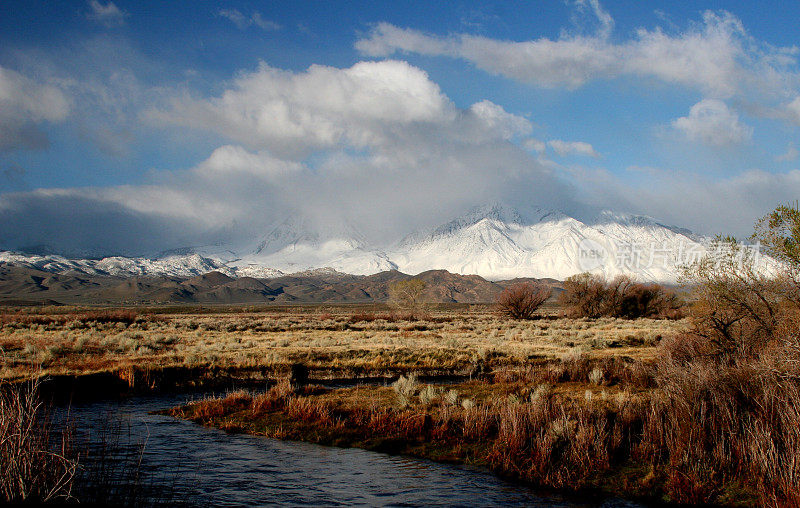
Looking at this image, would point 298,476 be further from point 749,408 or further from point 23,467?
point 749,408

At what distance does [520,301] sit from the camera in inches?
2840

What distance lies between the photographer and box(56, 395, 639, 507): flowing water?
386 inches

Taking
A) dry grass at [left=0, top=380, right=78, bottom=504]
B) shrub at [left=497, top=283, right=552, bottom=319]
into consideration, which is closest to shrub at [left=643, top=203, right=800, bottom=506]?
dry grass at [left=0, top=380, right=78, bottom=504]

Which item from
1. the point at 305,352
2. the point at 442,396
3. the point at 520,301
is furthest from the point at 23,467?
the point at 520,301

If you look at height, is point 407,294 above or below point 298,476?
above

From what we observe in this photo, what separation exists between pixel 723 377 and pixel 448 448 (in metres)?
6.90

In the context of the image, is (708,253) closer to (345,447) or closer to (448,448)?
(448,448)

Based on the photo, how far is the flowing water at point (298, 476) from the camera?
9805mm

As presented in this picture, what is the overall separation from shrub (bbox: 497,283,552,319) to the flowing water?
2413 inches

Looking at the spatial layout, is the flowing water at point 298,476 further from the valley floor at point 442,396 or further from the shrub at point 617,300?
the shrub at point 617,300

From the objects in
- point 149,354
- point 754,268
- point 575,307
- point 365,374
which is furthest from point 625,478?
point 575,307

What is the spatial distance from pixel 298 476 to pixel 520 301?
63824mm

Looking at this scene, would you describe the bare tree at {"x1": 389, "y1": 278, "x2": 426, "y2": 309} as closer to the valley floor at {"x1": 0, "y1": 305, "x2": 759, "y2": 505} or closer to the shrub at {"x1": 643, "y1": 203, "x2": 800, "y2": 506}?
the valley floor at {"x1": 0, "y1": 305, "x2": 759, "y2": 505}

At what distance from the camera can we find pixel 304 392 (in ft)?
66.0
